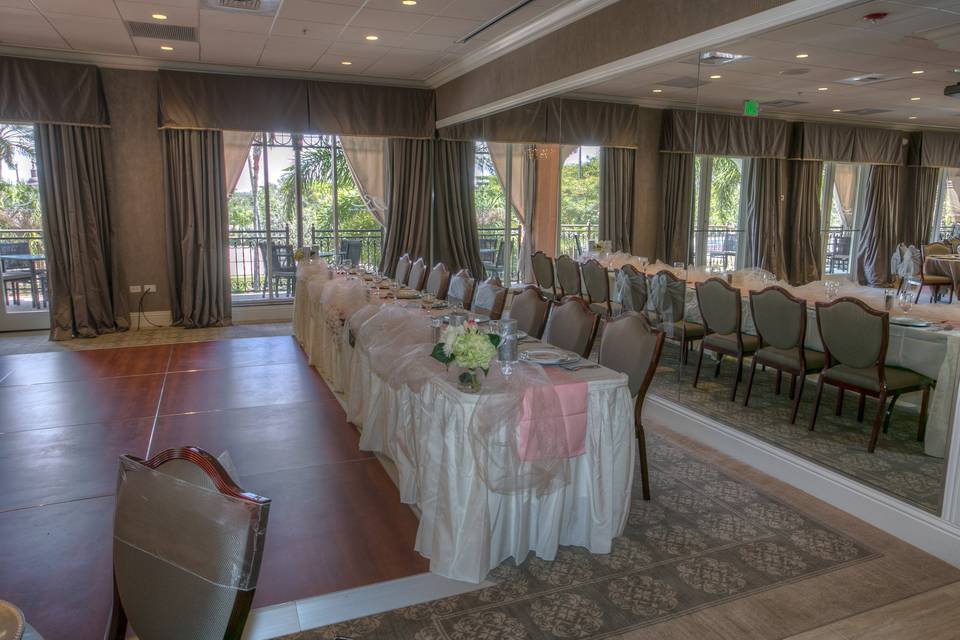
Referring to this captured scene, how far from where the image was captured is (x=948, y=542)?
2840 millimetres

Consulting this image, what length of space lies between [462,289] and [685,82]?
7.91 feet

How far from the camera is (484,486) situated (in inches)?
101

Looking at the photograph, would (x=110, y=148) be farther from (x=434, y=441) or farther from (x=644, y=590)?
(x=644, y=590)

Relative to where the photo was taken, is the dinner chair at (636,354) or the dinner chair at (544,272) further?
the dinner chair at (544,272)

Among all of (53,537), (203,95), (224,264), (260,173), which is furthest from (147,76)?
(53,537)

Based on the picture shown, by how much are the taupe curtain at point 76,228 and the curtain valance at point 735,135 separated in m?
6.34

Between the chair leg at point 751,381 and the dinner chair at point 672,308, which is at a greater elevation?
the dinner chair at point 672,308

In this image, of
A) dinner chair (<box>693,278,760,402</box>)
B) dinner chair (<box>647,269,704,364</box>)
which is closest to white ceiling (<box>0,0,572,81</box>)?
dinner chair (<box>647,269,704,364</box>)

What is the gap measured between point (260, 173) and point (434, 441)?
6.85 m

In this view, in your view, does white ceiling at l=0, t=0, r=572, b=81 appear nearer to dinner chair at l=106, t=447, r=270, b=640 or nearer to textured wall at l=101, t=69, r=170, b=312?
textured wall at l=101, t=69, r=170, b=312

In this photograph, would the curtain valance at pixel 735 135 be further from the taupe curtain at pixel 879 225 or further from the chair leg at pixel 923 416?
the chair leg at pixel 923 416

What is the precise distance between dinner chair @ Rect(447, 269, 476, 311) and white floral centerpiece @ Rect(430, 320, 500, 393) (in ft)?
9.03

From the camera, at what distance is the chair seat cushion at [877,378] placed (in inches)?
144

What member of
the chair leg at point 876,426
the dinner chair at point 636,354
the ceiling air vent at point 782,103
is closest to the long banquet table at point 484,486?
the dinner chair at point 636,354
